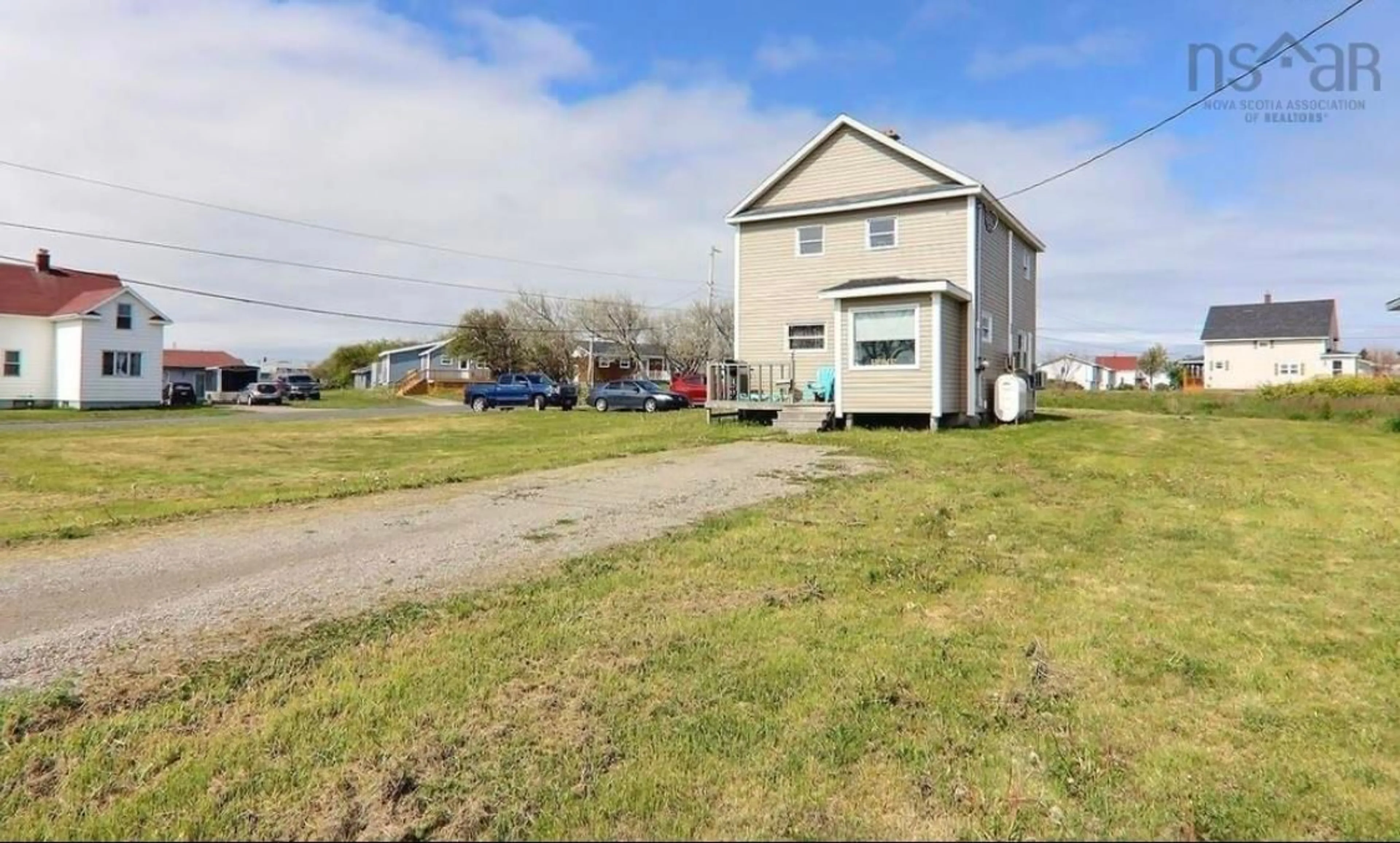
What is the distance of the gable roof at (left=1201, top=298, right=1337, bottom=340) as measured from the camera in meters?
54.0

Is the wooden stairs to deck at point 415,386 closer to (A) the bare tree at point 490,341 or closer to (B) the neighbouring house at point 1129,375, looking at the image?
(A) the bare tree at point 490,341

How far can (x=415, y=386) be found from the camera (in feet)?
187

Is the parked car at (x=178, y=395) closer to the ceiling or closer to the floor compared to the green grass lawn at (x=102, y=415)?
closer to the ceiling

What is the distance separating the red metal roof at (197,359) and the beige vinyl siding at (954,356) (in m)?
71.9

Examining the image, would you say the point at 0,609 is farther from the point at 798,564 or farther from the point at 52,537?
the point at 798,564

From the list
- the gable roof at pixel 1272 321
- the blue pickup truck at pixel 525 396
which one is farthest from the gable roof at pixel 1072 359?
the blue pickup truck at pixel 525 396

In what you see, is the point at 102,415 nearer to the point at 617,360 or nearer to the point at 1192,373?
the point at 617,360

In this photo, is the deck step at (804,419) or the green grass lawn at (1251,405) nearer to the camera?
the deck step at (804,419)

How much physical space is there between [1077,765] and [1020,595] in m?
2.43

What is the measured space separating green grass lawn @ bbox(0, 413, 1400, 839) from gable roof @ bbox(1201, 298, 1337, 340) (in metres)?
60.5

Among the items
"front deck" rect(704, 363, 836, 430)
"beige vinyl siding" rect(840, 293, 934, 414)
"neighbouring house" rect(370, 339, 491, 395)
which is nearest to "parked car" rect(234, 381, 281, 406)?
"neighbouring house" rect(370, 339, 491, 395)

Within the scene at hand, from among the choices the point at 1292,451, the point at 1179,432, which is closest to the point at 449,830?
the point at 1292,451

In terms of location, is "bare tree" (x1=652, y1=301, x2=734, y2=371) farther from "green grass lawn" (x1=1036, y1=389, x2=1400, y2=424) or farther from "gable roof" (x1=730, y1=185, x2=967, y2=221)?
"gable roof" (x1=730, y1=185, x2=967, y2=221)

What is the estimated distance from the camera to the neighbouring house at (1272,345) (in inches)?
2117
